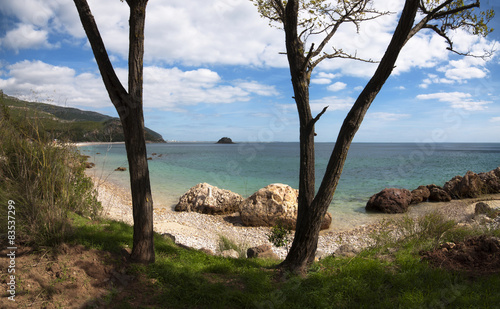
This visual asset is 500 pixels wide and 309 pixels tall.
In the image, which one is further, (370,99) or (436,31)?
(436,31)

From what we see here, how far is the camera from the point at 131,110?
4312 millimetres

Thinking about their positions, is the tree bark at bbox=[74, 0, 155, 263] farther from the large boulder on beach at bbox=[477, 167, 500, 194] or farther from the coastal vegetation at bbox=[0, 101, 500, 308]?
the large boulder on beach at bbox=[477, 167, 500, 194]

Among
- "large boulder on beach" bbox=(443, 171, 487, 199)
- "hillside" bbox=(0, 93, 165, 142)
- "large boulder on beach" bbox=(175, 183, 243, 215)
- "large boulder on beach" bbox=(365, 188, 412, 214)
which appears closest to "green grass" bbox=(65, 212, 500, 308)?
"hillside" bbox=(0, 93, 165, 142)

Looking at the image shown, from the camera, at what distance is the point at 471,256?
4.52m

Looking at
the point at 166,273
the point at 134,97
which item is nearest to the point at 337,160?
the point at 166,273

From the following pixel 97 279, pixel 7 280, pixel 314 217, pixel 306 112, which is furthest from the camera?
pixel 306 112

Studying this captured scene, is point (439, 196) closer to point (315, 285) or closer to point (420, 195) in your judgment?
point (420, 195)

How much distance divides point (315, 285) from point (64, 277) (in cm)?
344

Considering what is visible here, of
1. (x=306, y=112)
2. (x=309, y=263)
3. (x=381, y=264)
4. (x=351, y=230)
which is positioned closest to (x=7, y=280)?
(x=309, y=263)

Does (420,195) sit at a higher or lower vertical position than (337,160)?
lower

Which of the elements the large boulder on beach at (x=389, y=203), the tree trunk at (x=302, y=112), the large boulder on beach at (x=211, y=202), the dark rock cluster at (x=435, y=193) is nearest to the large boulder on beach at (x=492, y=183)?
the dark rock cluster at (x=435, y=193)

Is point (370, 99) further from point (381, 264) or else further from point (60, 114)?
point (60, 114)

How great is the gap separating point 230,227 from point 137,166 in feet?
25.1

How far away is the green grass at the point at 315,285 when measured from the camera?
358 centimetres
